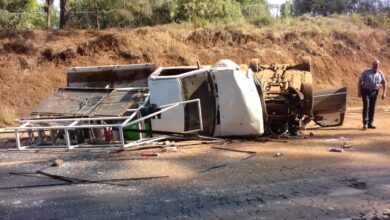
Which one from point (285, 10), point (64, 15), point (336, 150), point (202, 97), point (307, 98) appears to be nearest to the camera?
point (336, 150)

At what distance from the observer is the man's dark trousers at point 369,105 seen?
12453 mm

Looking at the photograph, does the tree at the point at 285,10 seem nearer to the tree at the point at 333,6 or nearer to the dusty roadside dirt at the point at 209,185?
the tree at the point at 333,6

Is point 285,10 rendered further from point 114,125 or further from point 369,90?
point 114,125

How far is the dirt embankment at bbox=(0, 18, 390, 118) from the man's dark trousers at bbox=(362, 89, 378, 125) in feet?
21.2

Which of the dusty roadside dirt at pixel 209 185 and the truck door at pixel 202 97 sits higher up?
the truck door at pixel 202 97

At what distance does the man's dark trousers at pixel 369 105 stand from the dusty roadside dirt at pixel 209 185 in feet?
7.65

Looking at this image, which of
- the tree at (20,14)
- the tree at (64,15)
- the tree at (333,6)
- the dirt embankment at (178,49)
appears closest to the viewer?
the dirt embankment at (178,49)

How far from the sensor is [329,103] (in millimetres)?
12008

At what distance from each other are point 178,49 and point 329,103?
951 centimetres

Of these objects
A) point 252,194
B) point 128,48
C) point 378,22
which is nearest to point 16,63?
point 128,48

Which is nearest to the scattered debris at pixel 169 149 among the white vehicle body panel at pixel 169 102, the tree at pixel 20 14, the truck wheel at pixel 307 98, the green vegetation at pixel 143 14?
the white vehicle body panel at pixel 169 102

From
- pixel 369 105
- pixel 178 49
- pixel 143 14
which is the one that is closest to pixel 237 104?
pixel 369 105

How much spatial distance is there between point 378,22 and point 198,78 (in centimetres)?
1853

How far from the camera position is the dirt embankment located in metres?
18.8
